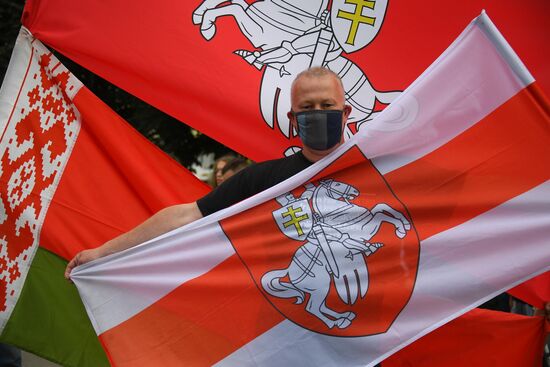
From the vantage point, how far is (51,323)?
163 inches

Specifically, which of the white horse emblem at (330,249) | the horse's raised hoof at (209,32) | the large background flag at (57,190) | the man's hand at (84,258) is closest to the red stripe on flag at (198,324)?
the white horse emblem at (330,249)

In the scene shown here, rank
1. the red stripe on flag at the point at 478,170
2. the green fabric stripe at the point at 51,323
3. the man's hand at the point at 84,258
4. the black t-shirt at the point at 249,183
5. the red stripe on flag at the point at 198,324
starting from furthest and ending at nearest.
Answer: the green fabric stripe at the point at 51,323, the man's hand at the point at 84,258, the black t-shirt at the point at 249,183, the red stripe on flag at the point at 198,324, the red stripe on flag at the point at 478,170

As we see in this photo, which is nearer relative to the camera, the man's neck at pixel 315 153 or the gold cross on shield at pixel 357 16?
the man's neck at pixel 315 153

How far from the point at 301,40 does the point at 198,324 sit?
159cm

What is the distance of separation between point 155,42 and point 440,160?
1708 millimetres

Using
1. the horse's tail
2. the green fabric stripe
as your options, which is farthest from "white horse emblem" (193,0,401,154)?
the green fabric stripe

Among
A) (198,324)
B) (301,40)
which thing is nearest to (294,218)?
(198,324)

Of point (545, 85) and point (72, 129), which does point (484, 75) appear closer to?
point (545, 85)

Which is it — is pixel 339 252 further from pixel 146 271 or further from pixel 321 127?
pixel 146 271

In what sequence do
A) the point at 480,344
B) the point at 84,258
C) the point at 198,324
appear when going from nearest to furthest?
the point at 198,324 < the point at 84,258 < the point at 480,344

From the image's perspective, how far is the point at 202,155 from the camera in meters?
8.87

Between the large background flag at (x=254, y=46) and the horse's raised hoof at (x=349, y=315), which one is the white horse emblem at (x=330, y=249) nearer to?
the horse's raised hoof at (x=349, y=315)

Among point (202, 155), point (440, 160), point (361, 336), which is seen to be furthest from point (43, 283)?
point (202, 155)

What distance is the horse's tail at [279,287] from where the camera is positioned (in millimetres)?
3217
